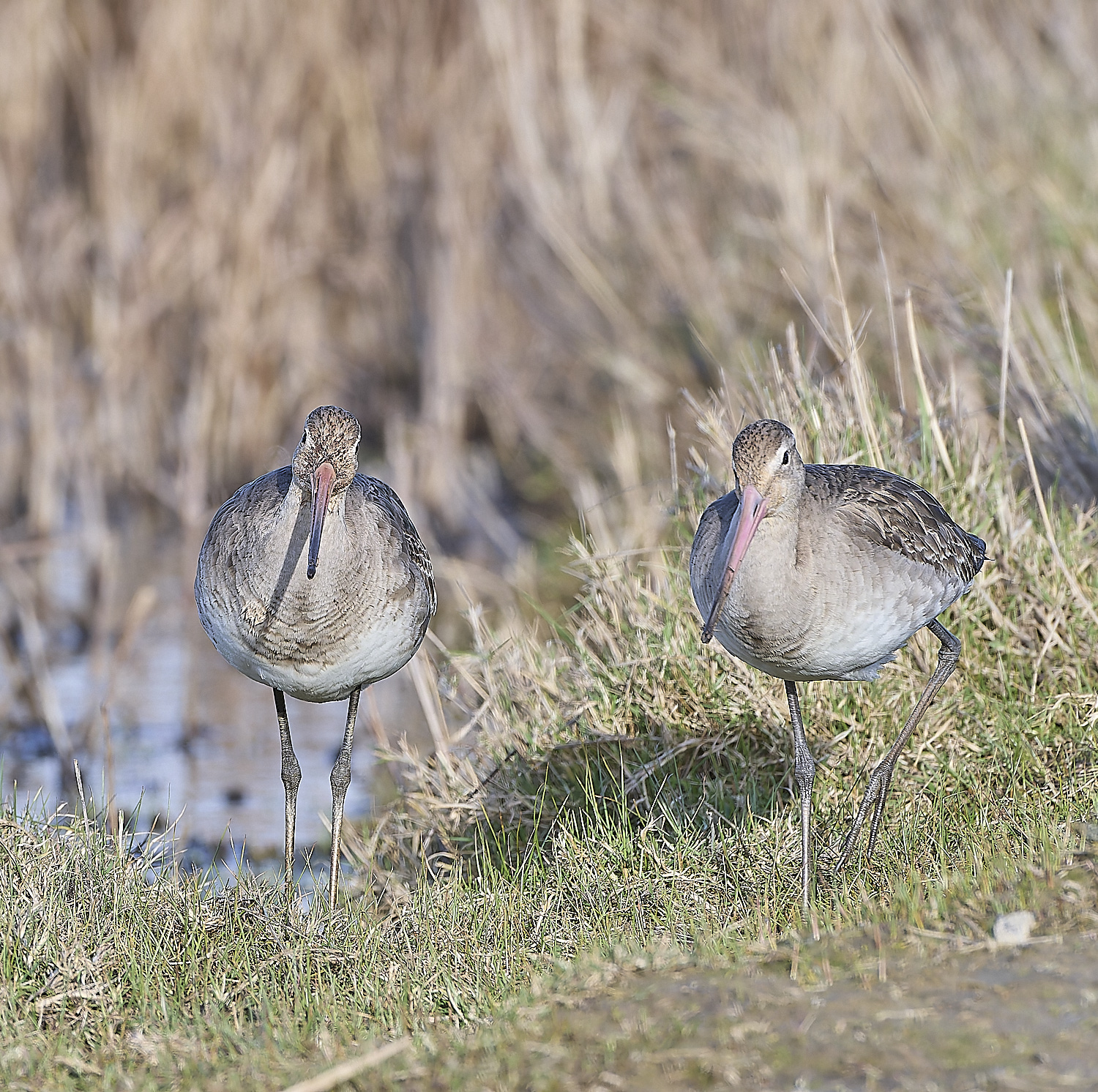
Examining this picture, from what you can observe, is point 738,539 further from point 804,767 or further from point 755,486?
point 804,767

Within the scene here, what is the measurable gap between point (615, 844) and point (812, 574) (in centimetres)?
105

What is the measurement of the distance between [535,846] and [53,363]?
20.0 ft

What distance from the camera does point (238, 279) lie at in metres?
10.1

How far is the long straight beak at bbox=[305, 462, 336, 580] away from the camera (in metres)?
4.75

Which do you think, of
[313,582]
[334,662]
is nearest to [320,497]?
[313,582]

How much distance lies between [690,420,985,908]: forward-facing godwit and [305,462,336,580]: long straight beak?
1.06 m

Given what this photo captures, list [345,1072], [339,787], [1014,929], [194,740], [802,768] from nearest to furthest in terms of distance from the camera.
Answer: [345,1072] → [1014,929] → [802,768] → [339,787] → [194,740]

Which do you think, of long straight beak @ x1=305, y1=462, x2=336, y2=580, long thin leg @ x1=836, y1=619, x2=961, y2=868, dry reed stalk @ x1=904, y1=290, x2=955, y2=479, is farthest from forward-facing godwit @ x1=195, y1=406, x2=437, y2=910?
dry reed stalk @ x1=904, y1=290, x2=955, y2=479

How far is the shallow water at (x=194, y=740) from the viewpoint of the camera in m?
6.97

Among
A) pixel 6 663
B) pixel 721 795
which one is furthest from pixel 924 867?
pixel 6 663

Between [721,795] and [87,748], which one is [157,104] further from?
[721,795]

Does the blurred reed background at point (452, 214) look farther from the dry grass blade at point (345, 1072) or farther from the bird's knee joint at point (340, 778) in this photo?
the dry grass blade at point (345, 1072)

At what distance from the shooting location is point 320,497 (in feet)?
15.8

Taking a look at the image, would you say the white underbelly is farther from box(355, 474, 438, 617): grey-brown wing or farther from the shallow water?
the shallow water
